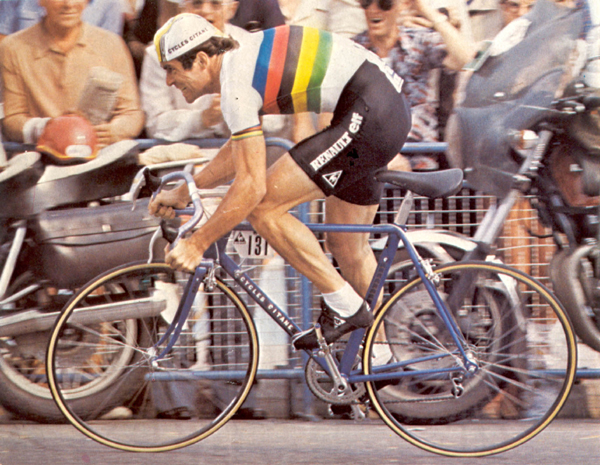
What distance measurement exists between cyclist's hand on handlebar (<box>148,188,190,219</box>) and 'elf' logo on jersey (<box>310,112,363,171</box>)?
0.74 meters

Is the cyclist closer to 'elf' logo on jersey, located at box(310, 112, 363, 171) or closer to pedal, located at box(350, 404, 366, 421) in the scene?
'elf' logo on jersey, located at box(310, 112, 363, 171)

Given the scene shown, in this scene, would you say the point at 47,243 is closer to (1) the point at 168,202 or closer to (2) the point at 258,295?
(1) the point at 168,202

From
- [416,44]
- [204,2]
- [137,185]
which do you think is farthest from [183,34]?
[416,44]

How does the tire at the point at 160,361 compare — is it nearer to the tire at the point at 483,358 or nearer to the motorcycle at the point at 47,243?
the motorcycle at the point at 47,243

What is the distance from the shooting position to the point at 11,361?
475 cm

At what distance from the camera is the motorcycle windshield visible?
4.53m

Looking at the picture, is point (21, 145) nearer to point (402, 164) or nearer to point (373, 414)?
point (402, 164)

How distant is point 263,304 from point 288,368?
0.70 m

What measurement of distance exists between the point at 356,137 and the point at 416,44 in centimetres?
91

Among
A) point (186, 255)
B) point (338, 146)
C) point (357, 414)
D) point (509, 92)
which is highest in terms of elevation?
point (509, 92)

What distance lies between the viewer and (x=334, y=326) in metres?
4.04

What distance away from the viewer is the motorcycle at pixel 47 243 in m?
4.69

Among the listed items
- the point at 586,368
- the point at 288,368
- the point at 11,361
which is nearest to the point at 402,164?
the point at 288,368

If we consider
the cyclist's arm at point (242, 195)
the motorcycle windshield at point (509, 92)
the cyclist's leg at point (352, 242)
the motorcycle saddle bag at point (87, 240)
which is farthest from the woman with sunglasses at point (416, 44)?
the motorcycle saddle bag at point (87, 240)
